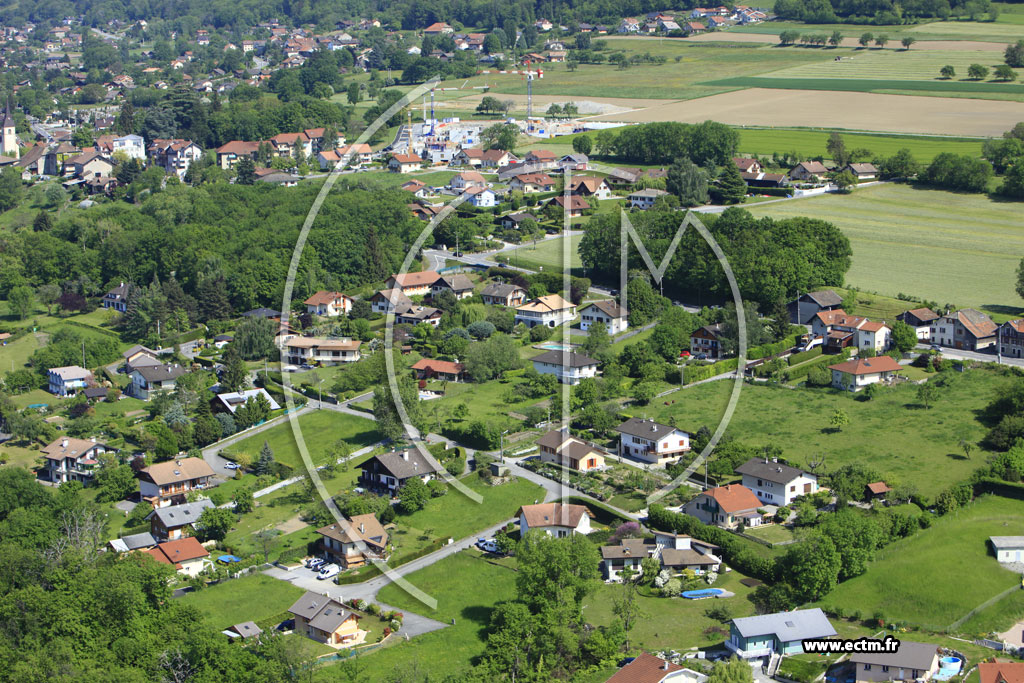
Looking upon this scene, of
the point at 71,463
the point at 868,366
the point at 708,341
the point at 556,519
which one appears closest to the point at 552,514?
the point at 556,519

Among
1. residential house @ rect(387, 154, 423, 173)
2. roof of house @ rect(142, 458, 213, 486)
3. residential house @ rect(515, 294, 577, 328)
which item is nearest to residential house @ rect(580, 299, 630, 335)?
residential house @ rect(515, 294, 577, 328)

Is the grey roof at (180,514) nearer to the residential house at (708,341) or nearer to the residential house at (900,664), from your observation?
the residential house at (900,664)

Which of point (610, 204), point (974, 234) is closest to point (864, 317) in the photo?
point (974, 234)

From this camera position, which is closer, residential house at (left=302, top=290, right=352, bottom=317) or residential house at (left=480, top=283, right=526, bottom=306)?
residential house at (left=480, top=283, right=526, bottom=306)

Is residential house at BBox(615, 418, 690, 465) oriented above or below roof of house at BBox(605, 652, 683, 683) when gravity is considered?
above

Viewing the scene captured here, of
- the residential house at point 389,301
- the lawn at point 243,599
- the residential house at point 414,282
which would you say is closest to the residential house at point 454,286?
the residential house at point 414,282

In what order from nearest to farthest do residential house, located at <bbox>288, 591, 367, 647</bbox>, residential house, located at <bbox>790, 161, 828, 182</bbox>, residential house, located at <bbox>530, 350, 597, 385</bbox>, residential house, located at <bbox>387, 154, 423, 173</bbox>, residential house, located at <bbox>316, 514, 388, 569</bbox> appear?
residential house, located at <bbox>288, 591, 367, 647</bbox> → residential house, located at <bbox>316, 514, 388, 569</bbox> → residential house, located at <bbox>530, 350, 597, 385</bbox> → residential house, located at <bbox>790, 161, 828, 182</bbox> → residential house, located at <bbox>387, 154, 423, 173</bbox>

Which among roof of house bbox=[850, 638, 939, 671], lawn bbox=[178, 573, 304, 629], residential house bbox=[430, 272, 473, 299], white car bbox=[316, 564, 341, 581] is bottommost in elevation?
lawn bbox=[178, 573, 304, 629]

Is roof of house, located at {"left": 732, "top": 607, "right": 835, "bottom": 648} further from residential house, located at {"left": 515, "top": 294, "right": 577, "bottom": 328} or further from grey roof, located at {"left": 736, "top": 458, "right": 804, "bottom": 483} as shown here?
residential house, located at {"left": 515, "top": 294, "right": 577, "bottom": 328}
